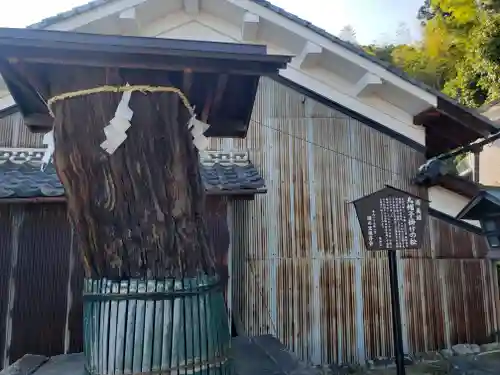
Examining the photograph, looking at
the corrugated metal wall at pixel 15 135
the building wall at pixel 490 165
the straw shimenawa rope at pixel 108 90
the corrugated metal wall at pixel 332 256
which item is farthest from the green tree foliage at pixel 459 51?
the straw shimenawa rope at pixel 108 90

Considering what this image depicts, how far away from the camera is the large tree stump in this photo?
2.83 meters

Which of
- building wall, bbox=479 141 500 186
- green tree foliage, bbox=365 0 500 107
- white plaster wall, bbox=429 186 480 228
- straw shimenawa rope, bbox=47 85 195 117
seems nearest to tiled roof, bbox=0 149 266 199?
straw shimenawa rope, bbox=47 85 195 117

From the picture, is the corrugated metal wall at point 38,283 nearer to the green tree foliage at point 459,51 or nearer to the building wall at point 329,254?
the building wall at point 329,254

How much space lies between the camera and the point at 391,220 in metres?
5.64

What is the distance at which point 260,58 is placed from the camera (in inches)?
117

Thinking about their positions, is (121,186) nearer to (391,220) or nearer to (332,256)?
(391,220)

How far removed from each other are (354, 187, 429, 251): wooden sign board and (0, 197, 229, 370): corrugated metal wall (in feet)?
14.8

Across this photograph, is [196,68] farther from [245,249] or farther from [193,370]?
[245,249]

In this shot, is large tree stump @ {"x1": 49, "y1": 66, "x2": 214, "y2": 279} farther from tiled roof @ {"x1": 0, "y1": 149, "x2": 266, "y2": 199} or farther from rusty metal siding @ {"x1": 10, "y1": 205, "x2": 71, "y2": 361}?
rusty metal siding @ {"x1": 10, "y1": 205, "x2": 71, "y2": 361}

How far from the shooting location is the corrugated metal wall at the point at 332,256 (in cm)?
737

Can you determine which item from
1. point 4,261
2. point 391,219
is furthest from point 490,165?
point 4,261

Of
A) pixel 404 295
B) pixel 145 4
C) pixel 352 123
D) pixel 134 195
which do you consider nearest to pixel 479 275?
pixel 404 295

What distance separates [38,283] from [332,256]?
4.95 meters

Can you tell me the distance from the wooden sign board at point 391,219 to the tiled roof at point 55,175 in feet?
5.76
